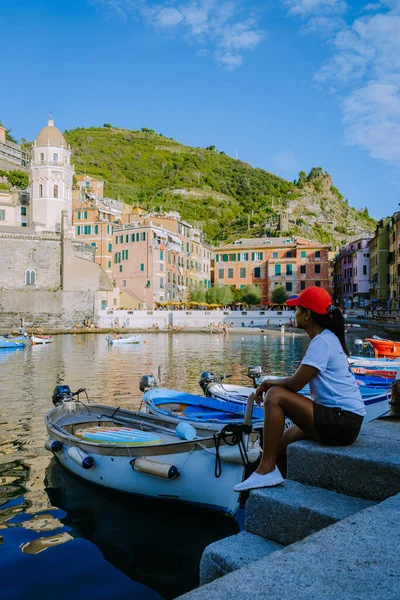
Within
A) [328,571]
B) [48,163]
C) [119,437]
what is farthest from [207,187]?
[328,571]

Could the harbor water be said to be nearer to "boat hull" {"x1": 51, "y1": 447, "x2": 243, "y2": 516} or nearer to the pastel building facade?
"boat hull" {"x1": 51, "y1": 447, "x2": 243, "y2": 516}

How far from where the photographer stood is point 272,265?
7212 centimetres

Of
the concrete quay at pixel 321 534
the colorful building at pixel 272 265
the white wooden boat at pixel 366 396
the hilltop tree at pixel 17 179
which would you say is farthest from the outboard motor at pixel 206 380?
the hilltop tree at pixel 17 179

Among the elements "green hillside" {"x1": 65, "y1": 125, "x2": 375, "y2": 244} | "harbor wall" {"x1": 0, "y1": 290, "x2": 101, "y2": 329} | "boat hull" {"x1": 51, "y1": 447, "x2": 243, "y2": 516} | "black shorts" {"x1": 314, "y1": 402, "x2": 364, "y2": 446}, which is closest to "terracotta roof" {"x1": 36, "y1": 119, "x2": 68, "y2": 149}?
"harbor wall" {"x1": 0, "y1": 290, "x2": 101, "y2": 329}

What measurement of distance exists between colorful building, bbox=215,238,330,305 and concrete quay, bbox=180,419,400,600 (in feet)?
219

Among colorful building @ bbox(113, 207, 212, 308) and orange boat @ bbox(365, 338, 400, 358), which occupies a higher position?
colorful building @ bbox(113, 207, 212, 308)

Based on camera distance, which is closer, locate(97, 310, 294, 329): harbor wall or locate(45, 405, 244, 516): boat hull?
locate(45, 405, 244, 516): boat hull

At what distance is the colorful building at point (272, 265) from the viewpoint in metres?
70.5

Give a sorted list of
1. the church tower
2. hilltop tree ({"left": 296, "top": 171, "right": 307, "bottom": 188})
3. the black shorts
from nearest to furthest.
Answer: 1. the black shorts
2. the church tower
3. hilltop tree ({"left": 296, "top": 171, "right": 307, "bottom": 188})

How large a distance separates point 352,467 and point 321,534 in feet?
3.56

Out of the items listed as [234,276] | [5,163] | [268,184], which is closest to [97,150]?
[268,184]

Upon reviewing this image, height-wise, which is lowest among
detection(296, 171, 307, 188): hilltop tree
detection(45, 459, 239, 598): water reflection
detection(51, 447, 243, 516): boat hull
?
detection(45, 459, 239, 598): water reflection

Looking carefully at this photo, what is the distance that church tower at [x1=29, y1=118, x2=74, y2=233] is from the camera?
6650 centimetres

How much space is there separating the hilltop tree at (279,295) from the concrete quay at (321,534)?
6554cm
